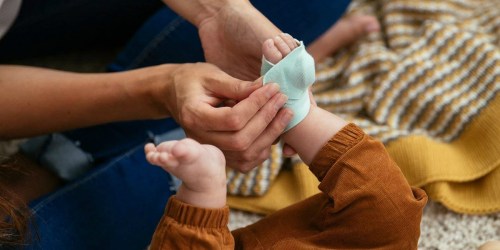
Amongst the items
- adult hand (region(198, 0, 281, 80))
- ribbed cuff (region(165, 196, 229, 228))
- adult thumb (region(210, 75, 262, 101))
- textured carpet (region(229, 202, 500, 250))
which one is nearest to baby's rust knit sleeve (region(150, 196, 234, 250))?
ribbed cuff (region(165, 196, 229, 228))

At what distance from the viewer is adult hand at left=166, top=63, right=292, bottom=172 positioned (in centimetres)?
68

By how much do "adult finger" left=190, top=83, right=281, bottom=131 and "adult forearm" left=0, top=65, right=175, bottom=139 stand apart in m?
0.13

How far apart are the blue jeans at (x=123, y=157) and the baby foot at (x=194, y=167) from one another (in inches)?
9.5

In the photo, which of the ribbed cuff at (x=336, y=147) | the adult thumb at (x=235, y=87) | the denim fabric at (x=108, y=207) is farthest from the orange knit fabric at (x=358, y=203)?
the denim fabric at (x=108, y=207)

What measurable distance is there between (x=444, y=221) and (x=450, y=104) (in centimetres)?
19

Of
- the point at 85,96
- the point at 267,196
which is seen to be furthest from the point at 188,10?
the point at 267,196

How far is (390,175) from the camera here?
72 cm

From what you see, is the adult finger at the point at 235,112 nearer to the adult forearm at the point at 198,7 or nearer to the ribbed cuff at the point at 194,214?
the ribbed cuff at the point at 194,214

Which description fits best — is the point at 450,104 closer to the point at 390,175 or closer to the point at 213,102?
the point at 390,175

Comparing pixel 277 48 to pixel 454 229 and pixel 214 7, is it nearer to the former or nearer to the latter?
pixel 214 7

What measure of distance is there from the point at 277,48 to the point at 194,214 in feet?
0.73

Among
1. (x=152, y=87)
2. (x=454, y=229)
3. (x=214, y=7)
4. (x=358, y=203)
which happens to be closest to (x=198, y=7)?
(x=214, y=7)

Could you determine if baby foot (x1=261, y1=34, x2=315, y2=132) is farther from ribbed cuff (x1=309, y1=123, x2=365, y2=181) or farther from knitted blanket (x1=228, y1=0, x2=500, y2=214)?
knitted blanket (x1=228, y1=0, x2=500, y2=214)

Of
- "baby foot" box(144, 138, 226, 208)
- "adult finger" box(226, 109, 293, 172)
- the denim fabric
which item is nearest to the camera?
"baby foot" box(144, 138, 226, 208)
